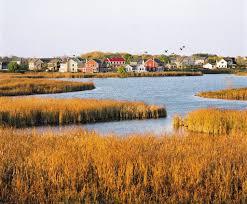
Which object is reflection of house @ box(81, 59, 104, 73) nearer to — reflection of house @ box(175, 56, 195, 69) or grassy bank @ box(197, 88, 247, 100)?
reflection of house @ box(175, 56, 195, 69)

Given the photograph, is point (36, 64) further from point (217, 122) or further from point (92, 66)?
point (217, 122)

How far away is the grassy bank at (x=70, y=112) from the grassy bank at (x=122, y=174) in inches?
474

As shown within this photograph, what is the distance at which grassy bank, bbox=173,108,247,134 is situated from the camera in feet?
66.7

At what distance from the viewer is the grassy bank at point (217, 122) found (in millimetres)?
20344

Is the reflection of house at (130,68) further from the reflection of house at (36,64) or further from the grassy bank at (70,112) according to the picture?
the grassy bank at (70,112)

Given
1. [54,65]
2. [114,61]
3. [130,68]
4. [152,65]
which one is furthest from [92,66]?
[114,61]

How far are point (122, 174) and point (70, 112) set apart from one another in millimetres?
16275

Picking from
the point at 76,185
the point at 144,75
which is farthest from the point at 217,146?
the point at 144,75

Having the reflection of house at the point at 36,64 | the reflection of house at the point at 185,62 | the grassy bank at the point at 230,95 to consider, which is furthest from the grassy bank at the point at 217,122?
the reflection of house at the point at 185,62

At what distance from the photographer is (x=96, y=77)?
103 metres

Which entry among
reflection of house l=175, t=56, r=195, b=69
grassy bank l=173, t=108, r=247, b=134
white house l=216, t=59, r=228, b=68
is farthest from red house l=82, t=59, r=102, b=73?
grassy bank l=173, t=108, r=247, b=134

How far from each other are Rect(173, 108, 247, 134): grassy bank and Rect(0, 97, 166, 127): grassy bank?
5563 mm

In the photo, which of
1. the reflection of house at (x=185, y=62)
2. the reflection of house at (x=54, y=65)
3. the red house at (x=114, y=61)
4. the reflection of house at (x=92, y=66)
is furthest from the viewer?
the reflection of house at (x=185, y=62)

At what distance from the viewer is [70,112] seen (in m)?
25.3
